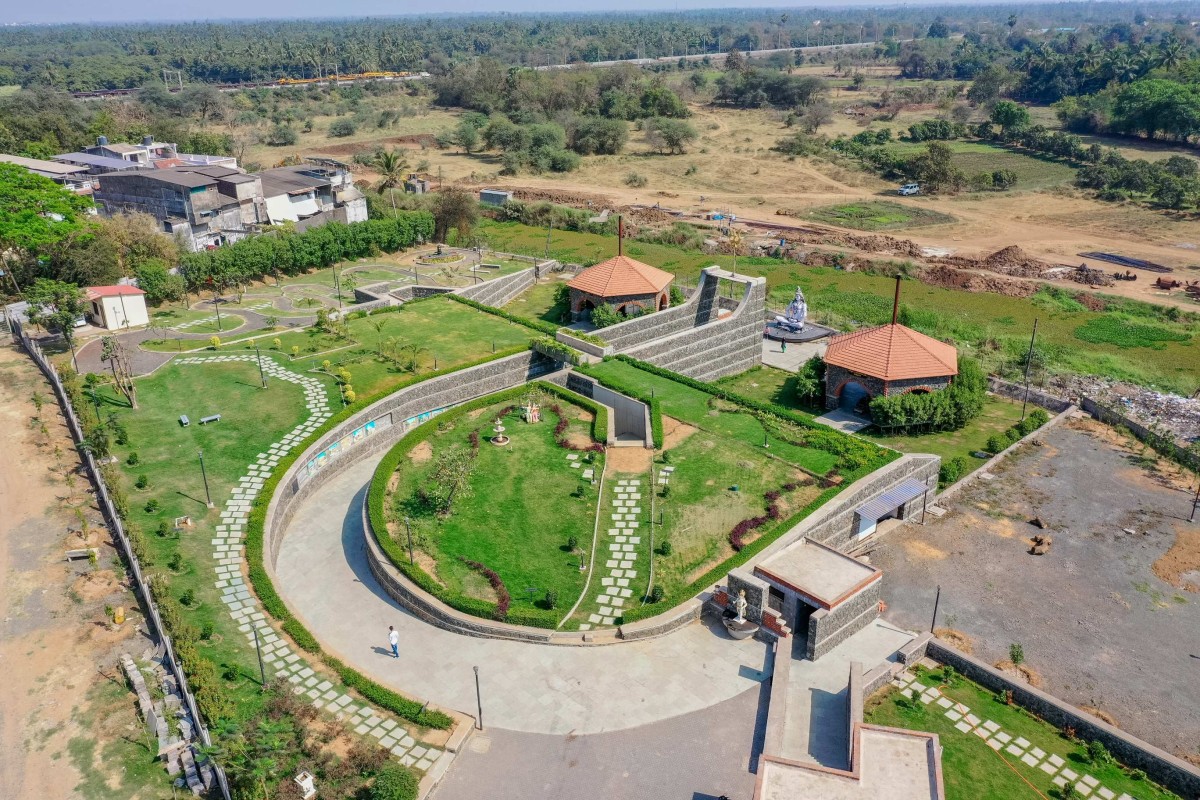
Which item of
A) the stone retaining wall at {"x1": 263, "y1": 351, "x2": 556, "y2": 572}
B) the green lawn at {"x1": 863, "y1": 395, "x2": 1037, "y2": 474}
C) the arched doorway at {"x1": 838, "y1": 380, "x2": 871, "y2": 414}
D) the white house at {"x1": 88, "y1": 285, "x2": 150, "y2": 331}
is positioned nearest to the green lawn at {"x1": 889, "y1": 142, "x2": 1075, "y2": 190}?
the green lawn at {"x1": 863, "y1": 395, "x2": 1037, "y2": 474}

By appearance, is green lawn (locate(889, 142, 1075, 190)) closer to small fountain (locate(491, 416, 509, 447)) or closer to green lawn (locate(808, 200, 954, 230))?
green lawn (locate(808, 200, 954, 230))

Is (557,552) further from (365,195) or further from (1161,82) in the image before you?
(1161,82)

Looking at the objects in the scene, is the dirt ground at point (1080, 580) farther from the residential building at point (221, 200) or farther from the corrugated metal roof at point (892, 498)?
the residential building at point (221, 200)

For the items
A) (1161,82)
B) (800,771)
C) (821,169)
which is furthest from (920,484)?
(1161,82)

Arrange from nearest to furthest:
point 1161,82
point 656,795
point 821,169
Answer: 1. point 656,795
2. point 821,169
3. point 1161,82

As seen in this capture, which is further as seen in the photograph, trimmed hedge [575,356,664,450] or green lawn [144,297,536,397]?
green lawn [144,297,536,397]

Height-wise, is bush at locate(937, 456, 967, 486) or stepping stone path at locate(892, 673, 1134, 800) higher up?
bush at locate(937, 456, 967, 486)

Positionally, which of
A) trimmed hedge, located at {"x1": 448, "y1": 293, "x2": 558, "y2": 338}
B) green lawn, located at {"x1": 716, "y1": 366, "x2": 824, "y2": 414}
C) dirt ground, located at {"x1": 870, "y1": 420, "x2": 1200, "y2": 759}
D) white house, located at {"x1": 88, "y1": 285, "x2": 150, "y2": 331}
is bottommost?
dirt ground, located at {"x1": 870, "y1": 420, "x2": 1200, "y2": 759}
